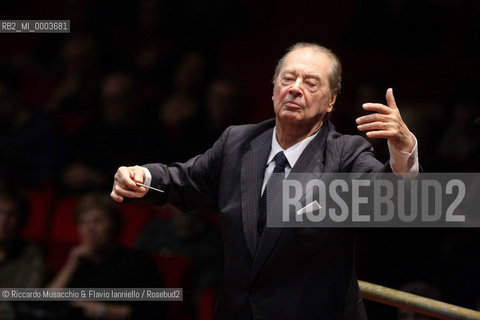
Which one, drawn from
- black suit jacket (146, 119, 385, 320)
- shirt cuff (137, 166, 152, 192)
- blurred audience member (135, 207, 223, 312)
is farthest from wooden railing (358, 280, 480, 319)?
blurred audience member (135, 207, 223, 312)

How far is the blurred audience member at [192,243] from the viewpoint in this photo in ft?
9.18

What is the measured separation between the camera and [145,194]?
1.76m

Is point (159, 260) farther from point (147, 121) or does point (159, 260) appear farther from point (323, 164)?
point (323, 164)

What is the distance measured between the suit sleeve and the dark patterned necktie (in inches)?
5.4

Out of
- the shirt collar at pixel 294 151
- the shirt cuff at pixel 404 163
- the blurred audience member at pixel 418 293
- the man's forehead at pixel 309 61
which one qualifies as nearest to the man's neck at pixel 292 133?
the shirt collar at pixel 294 151

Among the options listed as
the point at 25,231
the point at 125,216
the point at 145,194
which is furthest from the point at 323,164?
the point at 25,231

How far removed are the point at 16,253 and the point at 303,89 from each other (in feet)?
5.17

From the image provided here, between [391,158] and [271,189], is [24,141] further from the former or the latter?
[391,158]

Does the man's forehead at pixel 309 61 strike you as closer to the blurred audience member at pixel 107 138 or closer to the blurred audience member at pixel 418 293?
the blurred audience member at pixel 418 293

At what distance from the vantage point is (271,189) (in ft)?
5.61

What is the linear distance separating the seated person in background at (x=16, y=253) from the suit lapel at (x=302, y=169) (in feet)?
4.66

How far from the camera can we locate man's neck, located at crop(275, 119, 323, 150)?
1.73 m

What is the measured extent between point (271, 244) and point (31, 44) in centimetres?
260

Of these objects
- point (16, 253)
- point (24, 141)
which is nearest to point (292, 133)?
point (16, 253)
